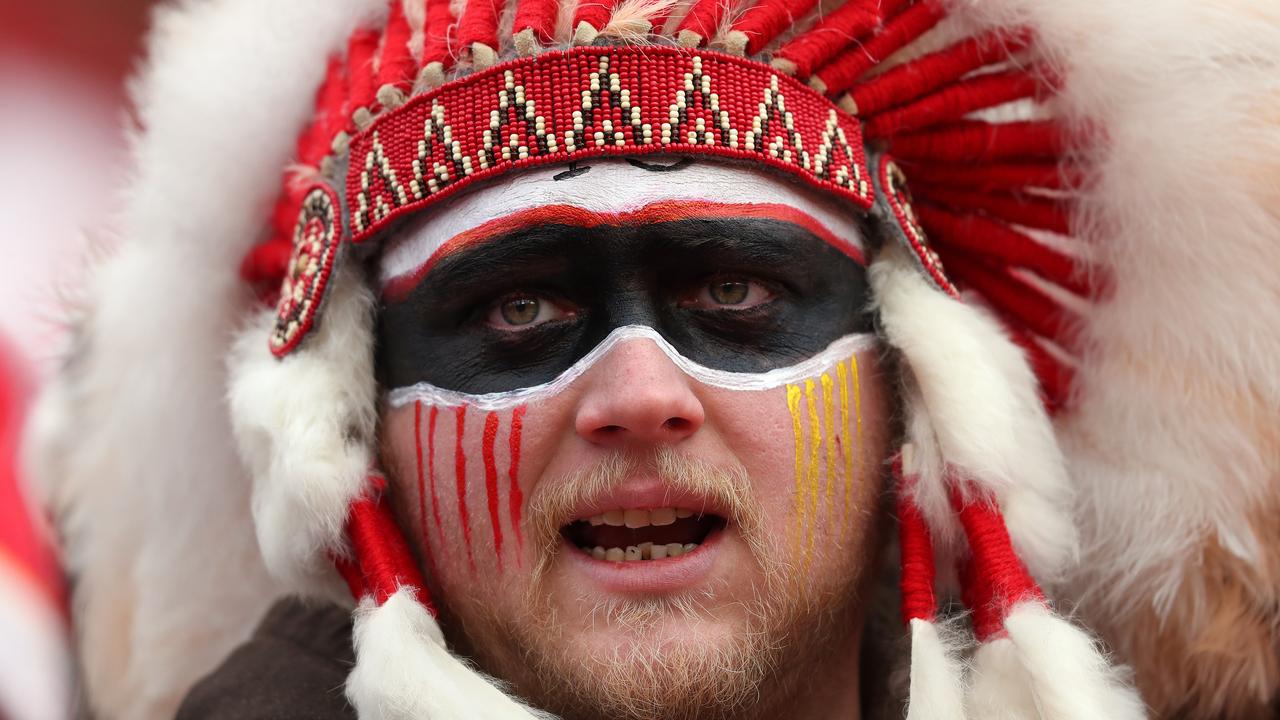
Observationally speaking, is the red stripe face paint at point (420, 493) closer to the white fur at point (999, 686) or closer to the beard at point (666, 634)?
the beard at point (666, 634)

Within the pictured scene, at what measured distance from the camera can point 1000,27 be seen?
196cm

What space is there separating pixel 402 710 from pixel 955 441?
36.4 inches

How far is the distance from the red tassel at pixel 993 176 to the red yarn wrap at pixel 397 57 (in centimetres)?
89

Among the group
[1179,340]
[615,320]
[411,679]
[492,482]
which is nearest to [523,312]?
[615,320]

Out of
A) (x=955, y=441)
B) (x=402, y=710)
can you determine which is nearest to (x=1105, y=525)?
(x=955, y=441)

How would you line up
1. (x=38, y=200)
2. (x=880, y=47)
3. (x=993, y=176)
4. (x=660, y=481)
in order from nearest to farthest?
(x=660, y=481), (x=880, y=47), (x=993, y=176), (x=38, y=200)

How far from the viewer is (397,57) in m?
1.94

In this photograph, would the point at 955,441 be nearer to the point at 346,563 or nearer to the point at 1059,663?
the point at 1059,663

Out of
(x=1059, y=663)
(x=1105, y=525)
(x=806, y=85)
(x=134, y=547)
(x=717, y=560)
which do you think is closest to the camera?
(x=1059, y=663)

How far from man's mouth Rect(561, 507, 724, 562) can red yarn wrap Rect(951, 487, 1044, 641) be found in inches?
15.6

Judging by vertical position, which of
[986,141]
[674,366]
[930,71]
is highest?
[930,71]

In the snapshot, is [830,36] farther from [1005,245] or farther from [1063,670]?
[1063,670]

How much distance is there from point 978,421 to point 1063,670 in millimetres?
396

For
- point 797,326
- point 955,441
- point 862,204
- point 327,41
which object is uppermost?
point 327,41
